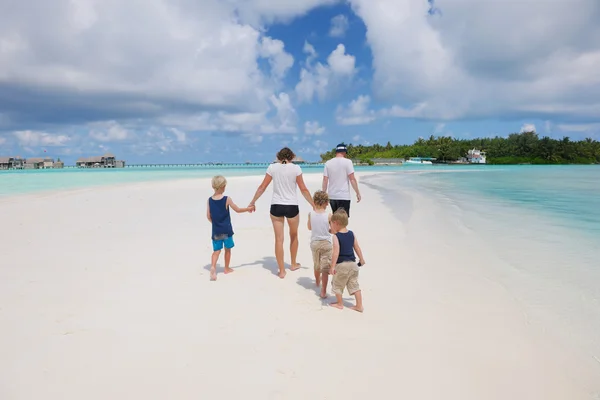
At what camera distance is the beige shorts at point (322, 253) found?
4988 millimetres

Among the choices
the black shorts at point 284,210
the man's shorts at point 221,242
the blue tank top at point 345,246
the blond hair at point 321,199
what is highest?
the blond hair at point 321,199

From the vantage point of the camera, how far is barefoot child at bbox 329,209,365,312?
4.54 meters

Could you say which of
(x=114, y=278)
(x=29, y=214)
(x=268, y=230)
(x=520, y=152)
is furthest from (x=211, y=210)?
(x=520, y=152)

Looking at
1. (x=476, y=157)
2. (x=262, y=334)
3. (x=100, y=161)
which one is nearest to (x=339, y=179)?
(x=262, y=334)

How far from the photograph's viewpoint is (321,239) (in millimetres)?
5066

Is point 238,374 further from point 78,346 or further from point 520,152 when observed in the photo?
point 520,152

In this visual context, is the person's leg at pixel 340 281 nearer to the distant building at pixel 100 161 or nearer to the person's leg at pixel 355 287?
the person's leg at pixel 355 287

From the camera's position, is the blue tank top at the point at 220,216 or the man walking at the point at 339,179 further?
the man walking at the point at 339,179

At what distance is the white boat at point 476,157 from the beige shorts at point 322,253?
169 meters

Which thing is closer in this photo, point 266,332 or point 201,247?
point 266,332

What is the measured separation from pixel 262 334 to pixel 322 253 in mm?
1521

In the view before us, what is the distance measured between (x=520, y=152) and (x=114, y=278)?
568 ft

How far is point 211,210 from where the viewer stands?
5852 millimetres

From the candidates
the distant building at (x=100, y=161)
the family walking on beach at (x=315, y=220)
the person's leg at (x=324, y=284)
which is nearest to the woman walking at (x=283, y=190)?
the family walking on beach at (x=315, y=220)
